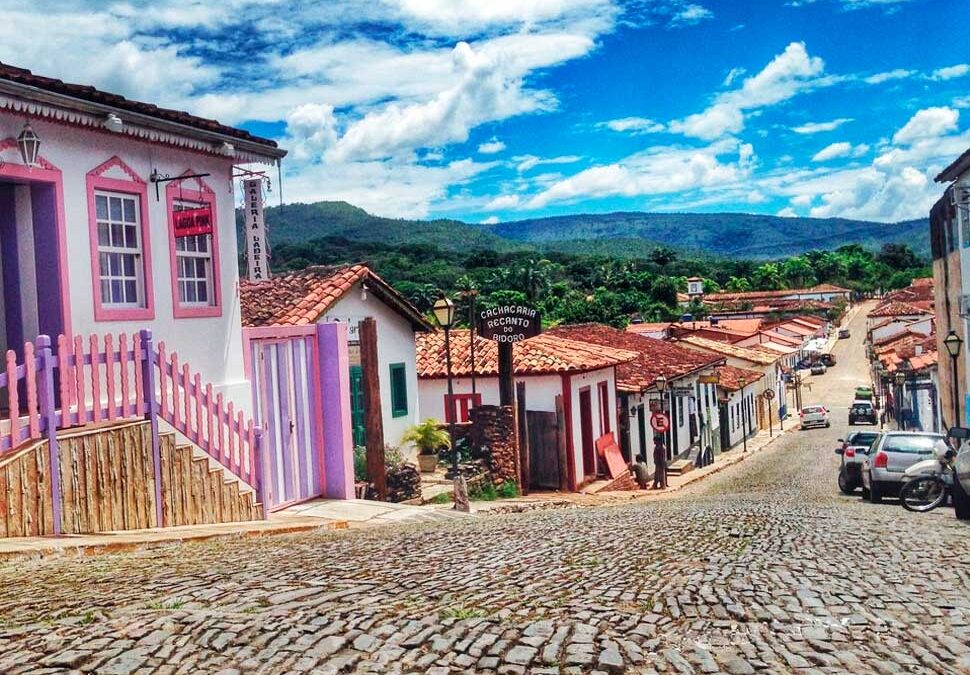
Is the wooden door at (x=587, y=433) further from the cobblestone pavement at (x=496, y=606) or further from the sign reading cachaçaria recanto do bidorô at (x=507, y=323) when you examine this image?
the cobblestone pavement at (x=496, y=606)

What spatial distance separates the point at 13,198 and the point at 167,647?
7.20 metres

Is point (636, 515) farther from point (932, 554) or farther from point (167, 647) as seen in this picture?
point (167, 647)

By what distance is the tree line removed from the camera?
3462 inches

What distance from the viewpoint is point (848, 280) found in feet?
469

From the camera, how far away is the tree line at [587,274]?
87938 millimetres

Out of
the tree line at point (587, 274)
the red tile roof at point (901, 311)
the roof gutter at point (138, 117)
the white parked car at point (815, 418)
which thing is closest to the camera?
the roof gutter at point (138, 117)

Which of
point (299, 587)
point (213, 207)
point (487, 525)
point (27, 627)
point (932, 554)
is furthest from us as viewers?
point (213, 207)

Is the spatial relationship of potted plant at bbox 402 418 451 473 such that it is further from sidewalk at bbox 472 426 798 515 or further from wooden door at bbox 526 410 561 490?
wooden door at bbox 526 410 561 490

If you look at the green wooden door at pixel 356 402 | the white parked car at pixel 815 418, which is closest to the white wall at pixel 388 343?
the green wooden door at pixel 356 402

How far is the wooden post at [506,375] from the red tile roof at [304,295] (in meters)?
2.65

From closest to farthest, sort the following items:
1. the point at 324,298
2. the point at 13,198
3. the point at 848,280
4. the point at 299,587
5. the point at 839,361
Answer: the point at 299,587 < the point at 13,198 < the point at 324,298 < the point at 839,361 < the point at 848,280

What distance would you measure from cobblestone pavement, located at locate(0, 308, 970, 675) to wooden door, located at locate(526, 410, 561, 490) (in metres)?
12.3

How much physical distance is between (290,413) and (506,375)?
8249mm

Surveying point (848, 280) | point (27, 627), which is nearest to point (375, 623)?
point (27, 627)
